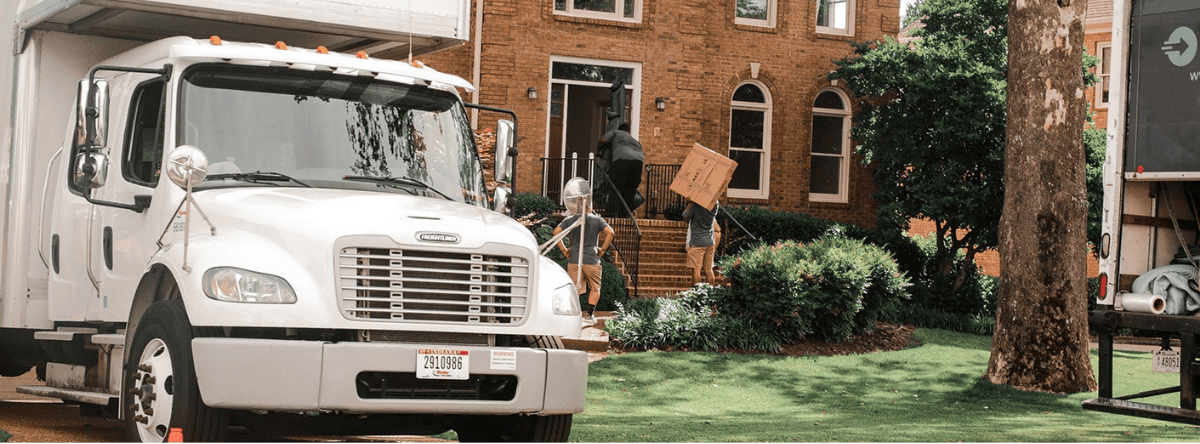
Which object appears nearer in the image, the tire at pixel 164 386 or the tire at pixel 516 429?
the tire at pixel 164 386

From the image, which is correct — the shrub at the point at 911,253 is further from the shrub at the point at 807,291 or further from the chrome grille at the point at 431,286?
the chrome grille at the point at 431,286

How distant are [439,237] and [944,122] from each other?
56.1 feet

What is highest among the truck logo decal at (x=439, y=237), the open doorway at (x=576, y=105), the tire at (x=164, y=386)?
the open doorway at (x=576, y=105)

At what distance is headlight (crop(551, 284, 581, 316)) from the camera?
7.02 metres

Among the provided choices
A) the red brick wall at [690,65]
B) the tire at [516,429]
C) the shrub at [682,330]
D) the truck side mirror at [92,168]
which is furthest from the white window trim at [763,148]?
the truck side mirror at [92,168]

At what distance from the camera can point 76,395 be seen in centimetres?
789

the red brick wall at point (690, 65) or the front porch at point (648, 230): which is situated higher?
the red brick wall at point (690, 65)

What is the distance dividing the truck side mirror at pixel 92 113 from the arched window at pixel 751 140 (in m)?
18.6

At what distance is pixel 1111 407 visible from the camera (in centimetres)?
923

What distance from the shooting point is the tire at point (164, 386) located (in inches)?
247

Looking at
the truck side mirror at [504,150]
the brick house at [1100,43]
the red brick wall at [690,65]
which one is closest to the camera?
the truck side mirror at [504,150]

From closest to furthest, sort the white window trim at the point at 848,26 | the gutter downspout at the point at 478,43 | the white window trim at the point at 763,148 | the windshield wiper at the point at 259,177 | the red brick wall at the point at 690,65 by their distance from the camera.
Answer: the windshield wiper at the point at 259,177 → the gutter downspout at the point at 478,43 → the red brick wall at the point at 690,65 → the white window trim at the point at 763,148 → the white window trim at the point at 848,26

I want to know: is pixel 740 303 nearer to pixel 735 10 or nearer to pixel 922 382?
pixel 922 382

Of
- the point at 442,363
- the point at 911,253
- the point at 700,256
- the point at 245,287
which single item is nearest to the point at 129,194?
the point at 245,287
